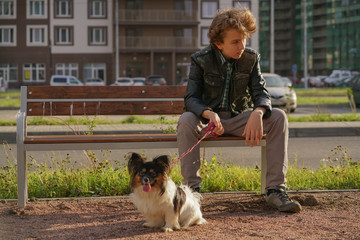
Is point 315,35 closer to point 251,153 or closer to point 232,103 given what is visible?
point 251,153

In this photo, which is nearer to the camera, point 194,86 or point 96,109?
point 194,86

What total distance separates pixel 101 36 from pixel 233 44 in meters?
58.2

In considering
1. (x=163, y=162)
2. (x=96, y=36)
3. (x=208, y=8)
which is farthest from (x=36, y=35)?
(x=163, y=162)

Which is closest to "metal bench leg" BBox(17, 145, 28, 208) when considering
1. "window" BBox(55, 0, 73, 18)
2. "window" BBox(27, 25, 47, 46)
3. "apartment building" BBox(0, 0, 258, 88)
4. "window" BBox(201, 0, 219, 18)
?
"apartment building" BBox(0, 0, 258, 88)

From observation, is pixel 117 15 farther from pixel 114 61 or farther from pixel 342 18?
pixel 342 18

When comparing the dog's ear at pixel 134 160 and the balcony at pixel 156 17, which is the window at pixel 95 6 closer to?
the balcony at pixel 156 17

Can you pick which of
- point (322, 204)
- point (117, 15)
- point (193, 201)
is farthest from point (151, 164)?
point (117, 15)

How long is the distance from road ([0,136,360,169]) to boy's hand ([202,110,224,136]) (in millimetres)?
2851

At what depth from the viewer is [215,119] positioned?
16.0 ft

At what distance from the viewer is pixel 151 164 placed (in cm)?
409

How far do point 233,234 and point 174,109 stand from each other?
2.53 metres

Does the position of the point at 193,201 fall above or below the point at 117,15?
below

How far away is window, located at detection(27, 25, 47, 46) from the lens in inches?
2461

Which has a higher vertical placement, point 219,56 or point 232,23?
point 232,23
